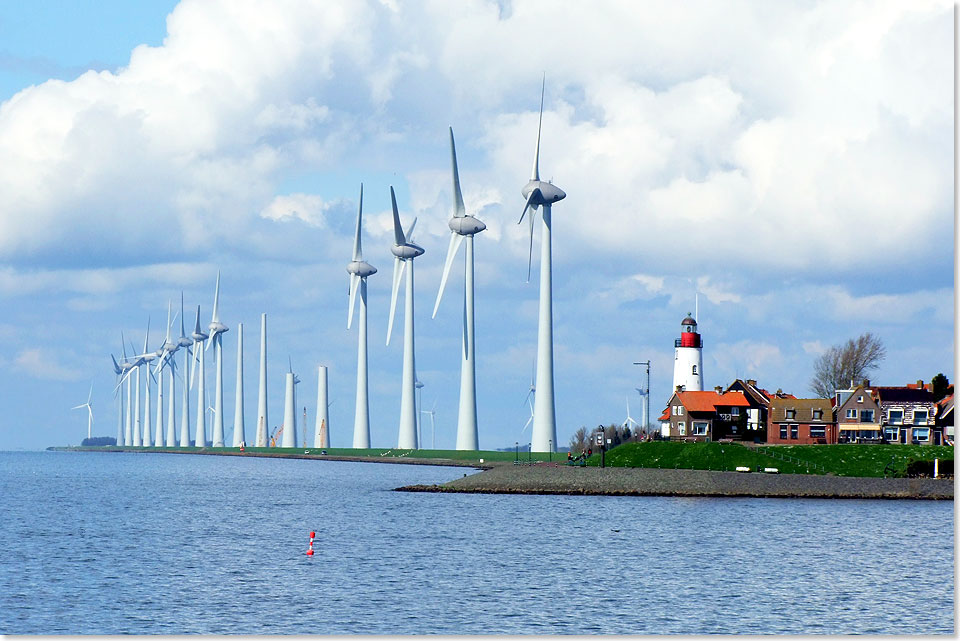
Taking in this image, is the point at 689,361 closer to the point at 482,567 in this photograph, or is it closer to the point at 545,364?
the point at 545,364

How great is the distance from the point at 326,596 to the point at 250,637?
12051 millimetres

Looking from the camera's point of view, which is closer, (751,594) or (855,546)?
(751,594)

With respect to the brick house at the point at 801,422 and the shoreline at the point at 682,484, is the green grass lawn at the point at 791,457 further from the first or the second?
the brick house at the point at 801,422

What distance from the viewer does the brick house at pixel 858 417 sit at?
495 feet

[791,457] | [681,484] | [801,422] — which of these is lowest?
[681,484]

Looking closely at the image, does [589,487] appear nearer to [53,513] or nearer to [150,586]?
[53,513]

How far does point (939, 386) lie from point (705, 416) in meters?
28.1

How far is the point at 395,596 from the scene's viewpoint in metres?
64.2

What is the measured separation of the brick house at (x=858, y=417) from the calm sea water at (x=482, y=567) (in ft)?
79.5

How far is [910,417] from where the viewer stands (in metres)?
149

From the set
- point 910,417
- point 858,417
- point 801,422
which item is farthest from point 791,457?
point 910,417

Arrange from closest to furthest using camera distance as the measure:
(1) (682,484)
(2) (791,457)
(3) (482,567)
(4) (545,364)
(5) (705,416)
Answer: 1. (3) (482,567)
2. (1) (682,484)
3. (2) (791,457)
4. (5) (705,416)
5. (4) (545,364)

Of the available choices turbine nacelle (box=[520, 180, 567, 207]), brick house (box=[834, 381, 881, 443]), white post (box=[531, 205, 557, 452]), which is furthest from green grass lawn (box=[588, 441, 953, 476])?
turbine nacelle (box=[520, 180, 567, 207])

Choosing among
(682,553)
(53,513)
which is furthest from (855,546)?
(53,513)
